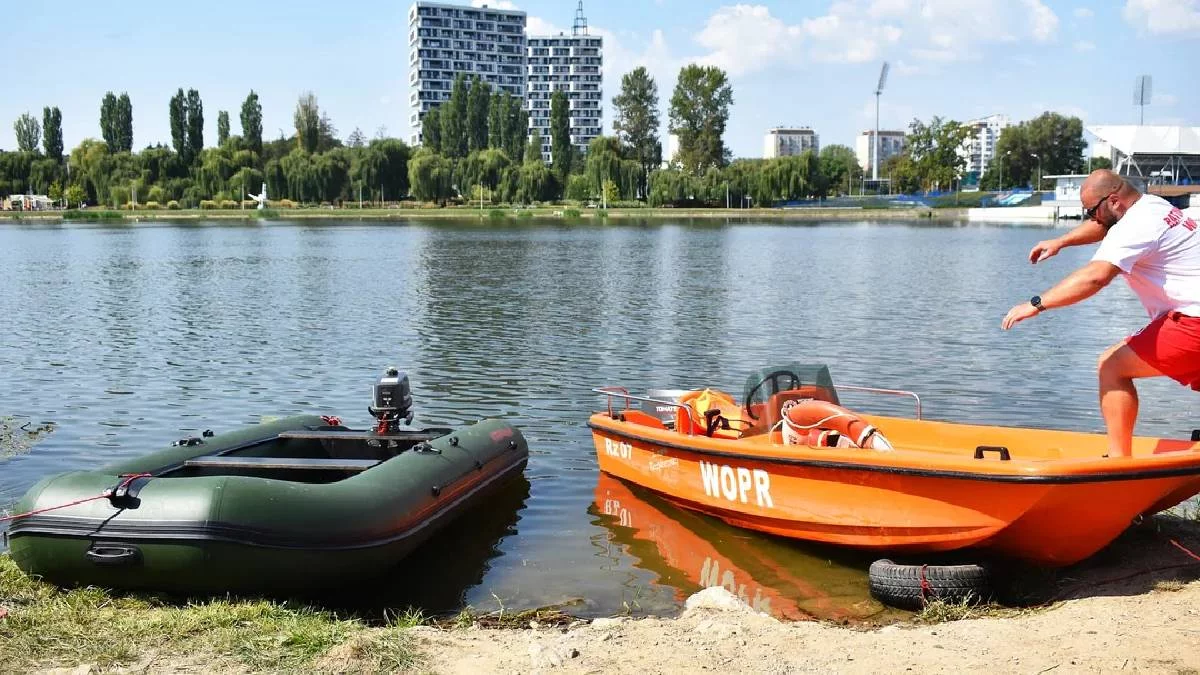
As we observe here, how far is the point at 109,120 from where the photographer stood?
131m

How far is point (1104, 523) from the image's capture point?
6.66 m

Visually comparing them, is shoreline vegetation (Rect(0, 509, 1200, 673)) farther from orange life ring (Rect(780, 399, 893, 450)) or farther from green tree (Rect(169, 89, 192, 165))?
green tree (Rect(169, 89, 192, 165))

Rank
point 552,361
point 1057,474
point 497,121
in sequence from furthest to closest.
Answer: point 497,121 → point 552,361 → point 1057,474

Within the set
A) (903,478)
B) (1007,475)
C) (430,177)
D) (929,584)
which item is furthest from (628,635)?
(430,177)

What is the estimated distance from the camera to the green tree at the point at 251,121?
127625 mm

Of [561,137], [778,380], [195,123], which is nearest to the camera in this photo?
[778,380]

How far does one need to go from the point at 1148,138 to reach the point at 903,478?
127 metres

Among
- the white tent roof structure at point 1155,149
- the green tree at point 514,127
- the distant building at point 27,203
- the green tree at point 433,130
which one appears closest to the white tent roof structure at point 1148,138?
the white tent roof structure at point 1155,149

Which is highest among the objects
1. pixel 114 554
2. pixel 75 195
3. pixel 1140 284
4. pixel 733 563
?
pixel 75 195

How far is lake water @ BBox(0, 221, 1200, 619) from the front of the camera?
8602 mm

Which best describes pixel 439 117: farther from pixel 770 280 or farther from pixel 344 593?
pixel 344 593

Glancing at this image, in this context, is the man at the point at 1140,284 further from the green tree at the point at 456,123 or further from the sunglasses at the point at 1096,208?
the green tree at the point at 456,123

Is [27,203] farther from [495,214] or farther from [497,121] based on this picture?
[495,214]

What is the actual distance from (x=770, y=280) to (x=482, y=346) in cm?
1687
